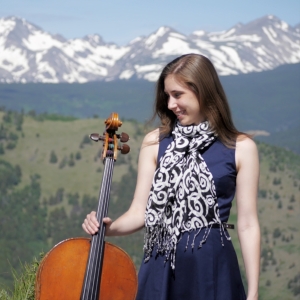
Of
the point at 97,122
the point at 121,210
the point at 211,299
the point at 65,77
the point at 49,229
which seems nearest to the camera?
the point at 211,299

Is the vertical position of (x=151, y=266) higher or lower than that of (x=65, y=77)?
lower

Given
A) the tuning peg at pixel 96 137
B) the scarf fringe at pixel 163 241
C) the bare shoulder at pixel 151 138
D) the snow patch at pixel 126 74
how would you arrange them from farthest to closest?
1. the snow patch at pixel 126 74
2. the tuning peg at pixel 96 137
3. the bare shoulder at pixel 151 138
4. the scarf fringe at pixel 163 241

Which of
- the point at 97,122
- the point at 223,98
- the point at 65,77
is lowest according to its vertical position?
the point at 223,98

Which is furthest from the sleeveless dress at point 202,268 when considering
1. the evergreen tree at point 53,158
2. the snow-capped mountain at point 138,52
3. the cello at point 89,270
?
the snow-capped mountain at point 138,52

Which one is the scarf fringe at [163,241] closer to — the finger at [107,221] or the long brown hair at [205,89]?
the finger at [107,221]

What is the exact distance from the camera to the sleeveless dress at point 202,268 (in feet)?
12.4

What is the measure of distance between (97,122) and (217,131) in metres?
73.0

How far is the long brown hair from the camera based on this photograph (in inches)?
152

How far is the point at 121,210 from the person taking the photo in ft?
202

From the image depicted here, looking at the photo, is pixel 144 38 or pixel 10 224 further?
pixel 144 38

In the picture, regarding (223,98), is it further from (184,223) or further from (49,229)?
(49,229)

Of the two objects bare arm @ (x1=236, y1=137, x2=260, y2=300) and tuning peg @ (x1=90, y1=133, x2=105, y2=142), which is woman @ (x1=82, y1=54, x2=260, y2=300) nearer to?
bare arm @ (x1=236, y1=137, x2=260, y2=300)

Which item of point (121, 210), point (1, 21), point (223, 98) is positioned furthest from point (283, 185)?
point (1, 21)

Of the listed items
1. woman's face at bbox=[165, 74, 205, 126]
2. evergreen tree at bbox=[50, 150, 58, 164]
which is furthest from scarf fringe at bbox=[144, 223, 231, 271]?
evergreen tree at bbox=[50, 150, 58, 164]
